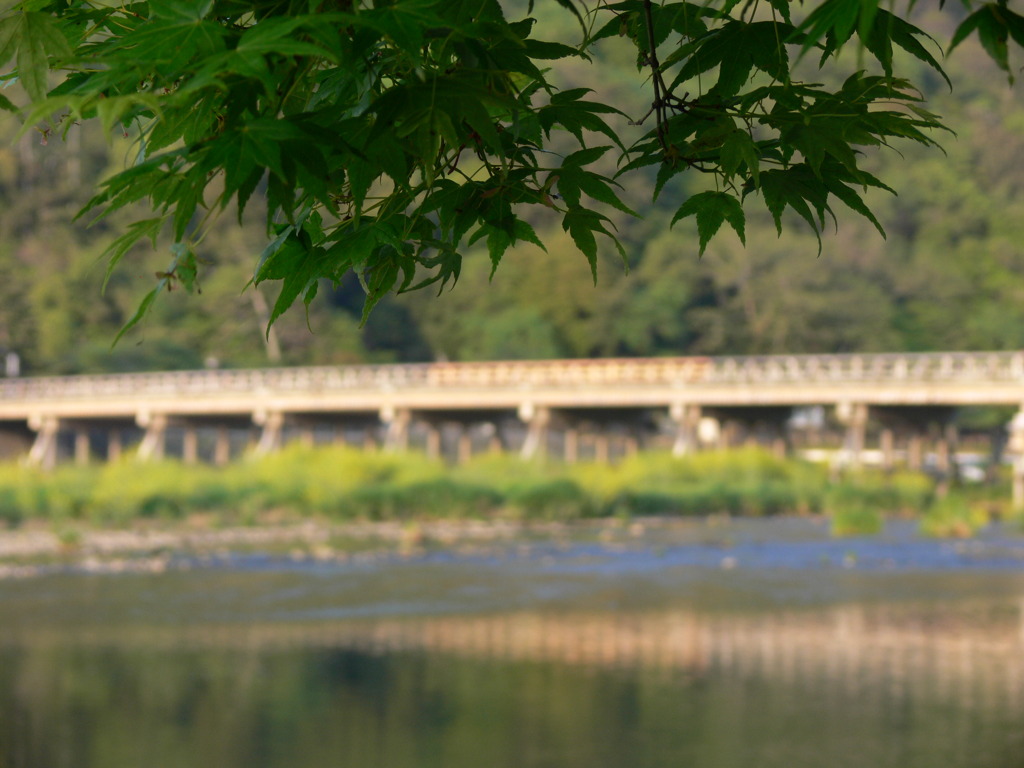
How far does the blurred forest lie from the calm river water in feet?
106

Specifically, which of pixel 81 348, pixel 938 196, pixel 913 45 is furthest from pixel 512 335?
pixel 913 45

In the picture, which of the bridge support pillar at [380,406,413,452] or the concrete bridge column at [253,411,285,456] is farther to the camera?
the concrete bridge column at [253,411,285,456]

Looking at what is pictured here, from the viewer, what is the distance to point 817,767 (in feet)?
22.5

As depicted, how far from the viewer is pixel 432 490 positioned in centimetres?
2609

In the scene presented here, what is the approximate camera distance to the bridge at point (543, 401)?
31953mm

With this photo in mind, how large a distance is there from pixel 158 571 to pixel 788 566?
716cm

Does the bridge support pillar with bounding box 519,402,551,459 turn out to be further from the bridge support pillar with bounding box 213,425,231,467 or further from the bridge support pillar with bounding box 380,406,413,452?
the bridge support pillar with bounding box 213,425,231,467

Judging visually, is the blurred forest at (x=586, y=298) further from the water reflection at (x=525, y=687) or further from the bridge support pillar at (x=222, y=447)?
the water reflection at (x=525, y=687)

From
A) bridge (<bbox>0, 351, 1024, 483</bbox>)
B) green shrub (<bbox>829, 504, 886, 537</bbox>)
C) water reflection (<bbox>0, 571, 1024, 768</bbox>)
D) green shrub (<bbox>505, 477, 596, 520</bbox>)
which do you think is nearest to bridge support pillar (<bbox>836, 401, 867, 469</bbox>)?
bridge (<bbox>0, 351, 1024, 483</bbox>)

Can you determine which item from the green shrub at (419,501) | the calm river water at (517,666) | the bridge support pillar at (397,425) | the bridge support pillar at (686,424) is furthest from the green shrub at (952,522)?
the bridge support pillar at (397,425)

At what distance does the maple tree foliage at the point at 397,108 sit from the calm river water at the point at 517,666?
547 cm

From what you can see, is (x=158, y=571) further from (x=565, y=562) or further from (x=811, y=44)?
(x=811, y=44)

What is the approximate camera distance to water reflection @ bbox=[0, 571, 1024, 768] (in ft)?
24.1

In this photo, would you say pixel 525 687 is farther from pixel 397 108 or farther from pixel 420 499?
pixel 420 499
